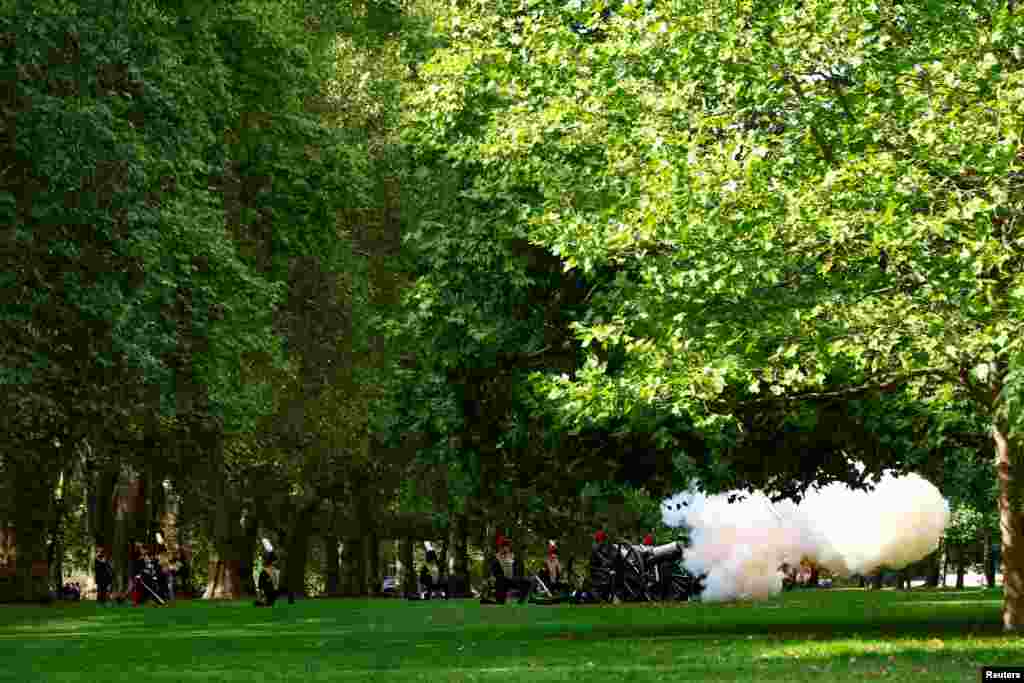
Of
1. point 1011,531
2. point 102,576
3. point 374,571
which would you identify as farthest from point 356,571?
point 1011,531

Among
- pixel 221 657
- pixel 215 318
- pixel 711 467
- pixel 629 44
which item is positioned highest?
pixel 629 44

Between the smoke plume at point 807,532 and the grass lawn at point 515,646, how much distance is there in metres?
17.1

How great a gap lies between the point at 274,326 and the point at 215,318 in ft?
29.5

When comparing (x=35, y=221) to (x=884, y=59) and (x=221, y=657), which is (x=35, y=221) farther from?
(x=884, y=59)

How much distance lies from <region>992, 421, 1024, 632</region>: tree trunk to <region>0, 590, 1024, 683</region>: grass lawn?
475 mm

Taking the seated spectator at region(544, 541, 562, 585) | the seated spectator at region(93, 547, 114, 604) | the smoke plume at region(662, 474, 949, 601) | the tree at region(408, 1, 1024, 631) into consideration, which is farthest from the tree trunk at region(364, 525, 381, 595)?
the tree at region(408, 1, 1024, 631)

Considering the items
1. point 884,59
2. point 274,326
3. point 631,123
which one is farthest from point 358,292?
point 884,59

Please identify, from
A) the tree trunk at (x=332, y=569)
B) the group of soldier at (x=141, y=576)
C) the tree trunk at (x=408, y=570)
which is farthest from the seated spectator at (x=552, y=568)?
the tree trunk at (x=332, y=569)

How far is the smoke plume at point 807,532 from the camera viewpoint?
63.3 meters

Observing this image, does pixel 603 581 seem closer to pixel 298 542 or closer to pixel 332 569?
pixel 298 542

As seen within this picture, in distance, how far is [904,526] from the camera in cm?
6838

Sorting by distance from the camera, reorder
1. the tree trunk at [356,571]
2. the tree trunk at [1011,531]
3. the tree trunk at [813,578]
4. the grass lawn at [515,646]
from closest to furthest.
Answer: the grass lawn at [515,646]
the tree trunk at [1011,531]
the tree trunk at [356,571]
the tree trunk at [813,578]

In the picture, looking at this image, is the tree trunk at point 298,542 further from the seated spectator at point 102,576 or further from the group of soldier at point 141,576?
the seated spectator at point 102,576

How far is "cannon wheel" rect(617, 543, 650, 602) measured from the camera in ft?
195
